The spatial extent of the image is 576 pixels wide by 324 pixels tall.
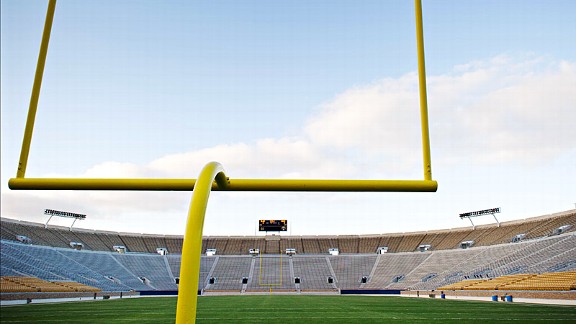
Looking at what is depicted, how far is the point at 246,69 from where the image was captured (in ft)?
8.27

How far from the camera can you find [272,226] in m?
36.9

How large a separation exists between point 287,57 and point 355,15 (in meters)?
0.43

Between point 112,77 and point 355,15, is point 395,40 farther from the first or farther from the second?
point 112,77

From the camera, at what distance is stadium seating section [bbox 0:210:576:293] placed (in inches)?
909

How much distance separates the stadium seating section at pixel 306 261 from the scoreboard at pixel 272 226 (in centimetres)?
291

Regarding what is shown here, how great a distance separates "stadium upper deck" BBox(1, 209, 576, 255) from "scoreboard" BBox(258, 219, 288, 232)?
9.63 ft

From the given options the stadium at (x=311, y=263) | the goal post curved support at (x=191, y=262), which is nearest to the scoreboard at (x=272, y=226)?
the stadium at (x=311, y=263)

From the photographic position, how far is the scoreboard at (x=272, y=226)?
120ft

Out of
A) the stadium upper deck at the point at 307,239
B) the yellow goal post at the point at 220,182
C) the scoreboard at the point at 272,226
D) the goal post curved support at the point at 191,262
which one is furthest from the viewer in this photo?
the scoreboard at the point at 272,226

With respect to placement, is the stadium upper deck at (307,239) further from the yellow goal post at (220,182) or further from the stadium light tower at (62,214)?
the yellow goal post at (220,182)

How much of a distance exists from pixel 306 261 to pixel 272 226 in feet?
14.6

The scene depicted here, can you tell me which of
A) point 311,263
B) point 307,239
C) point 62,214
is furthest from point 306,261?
point 62,214

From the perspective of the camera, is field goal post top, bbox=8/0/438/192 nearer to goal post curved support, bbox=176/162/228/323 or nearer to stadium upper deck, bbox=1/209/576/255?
goal post curved support, bbox=176/162/228/323

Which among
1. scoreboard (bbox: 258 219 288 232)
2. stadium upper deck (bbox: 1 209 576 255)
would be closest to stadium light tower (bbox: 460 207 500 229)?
stadium upper deck (bbox: 1 209 576 255)
